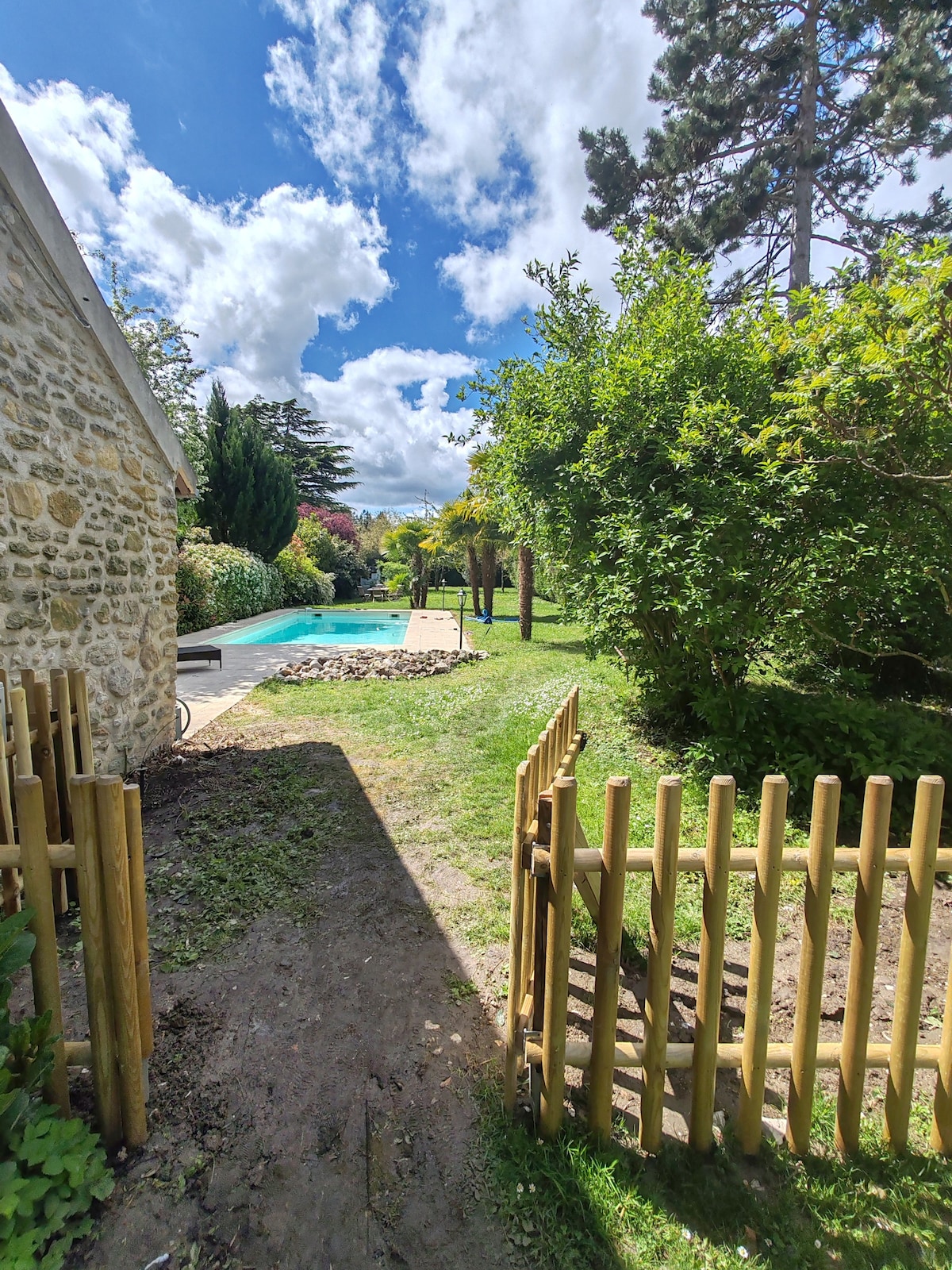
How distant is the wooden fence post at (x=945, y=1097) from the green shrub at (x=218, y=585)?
1344 cm

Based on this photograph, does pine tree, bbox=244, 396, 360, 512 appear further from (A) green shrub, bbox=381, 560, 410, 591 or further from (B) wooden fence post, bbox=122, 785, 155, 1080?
(B) wooden fence post, bbox=122, 785, 155, 1080

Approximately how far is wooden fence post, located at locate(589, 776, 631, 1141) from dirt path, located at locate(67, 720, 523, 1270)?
428 mm

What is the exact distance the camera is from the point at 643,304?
5.70m

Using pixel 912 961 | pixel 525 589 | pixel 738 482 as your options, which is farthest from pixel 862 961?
pixel 525 589

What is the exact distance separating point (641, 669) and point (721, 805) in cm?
445

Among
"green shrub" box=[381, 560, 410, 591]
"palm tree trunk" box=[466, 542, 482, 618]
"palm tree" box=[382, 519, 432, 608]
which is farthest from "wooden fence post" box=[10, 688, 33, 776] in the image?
"green shrub" box=[381, 560, 410, 591]

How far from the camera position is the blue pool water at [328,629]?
590 inches

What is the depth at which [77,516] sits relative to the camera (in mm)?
4055

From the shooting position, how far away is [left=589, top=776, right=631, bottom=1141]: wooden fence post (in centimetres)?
152

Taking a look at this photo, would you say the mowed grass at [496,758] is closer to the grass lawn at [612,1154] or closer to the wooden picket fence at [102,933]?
the grass lawn at [612,1154]

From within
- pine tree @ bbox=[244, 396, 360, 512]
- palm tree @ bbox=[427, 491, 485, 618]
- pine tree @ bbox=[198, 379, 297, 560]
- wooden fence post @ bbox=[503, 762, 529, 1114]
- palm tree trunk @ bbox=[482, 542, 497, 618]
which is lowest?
wooden fence post @ bbox=[503, 762, 529, 1114]

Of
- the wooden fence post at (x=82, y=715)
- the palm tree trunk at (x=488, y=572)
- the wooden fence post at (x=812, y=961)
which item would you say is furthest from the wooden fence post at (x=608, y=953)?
the palm tree trunk at (x=488, y=572)

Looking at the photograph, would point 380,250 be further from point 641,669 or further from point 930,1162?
point 930,1162

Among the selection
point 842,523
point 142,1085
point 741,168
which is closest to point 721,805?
point 142,1085
